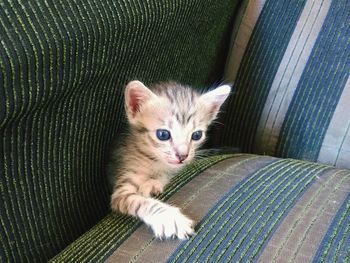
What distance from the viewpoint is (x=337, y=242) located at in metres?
0.65

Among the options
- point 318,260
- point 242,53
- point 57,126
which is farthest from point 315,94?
point 57,126

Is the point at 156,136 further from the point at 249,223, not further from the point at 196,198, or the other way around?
the point at 249,223

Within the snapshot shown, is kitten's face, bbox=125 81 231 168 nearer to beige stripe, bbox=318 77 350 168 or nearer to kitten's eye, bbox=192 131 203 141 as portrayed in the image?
kitten's eye, bbox=192 131 203 141

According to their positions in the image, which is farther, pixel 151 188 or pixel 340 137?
Answer: pixel 340 137

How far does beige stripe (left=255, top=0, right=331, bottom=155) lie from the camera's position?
1002 millimetres

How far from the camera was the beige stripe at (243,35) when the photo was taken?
1.07 m

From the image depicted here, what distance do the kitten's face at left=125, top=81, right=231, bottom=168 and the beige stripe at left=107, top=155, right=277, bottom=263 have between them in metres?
0.08

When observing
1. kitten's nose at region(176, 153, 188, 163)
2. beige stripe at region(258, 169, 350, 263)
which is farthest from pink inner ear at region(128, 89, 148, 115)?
beige stripe at region(258, 169, 350, 263)

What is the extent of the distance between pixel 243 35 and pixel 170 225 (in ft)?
1.92

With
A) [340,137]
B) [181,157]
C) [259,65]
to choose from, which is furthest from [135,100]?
[340,137]

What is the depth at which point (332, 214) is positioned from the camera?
0.72 metres

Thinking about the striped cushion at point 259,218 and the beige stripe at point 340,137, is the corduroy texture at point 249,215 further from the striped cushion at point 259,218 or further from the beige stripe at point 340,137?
the beige stripe at point 340,137

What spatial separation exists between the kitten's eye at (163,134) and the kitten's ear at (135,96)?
6 cm

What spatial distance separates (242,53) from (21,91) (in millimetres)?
665
